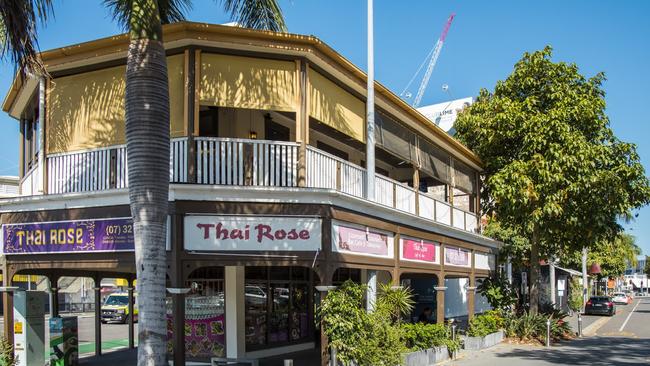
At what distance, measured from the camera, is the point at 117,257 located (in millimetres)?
11703

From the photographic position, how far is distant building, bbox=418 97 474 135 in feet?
136

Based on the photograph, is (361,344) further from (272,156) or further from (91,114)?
(91,114)

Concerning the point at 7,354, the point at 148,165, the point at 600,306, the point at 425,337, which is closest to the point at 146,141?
the point at 148,165

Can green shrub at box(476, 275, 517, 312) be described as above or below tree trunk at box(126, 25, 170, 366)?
below

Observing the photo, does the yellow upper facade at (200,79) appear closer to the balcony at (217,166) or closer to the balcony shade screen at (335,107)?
the balcony shade screen at (335,107)

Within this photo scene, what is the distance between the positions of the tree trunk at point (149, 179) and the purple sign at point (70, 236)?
8.78 ft

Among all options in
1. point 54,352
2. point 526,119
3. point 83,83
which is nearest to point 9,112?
point 83,83

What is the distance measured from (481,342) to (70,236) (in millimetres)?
13072

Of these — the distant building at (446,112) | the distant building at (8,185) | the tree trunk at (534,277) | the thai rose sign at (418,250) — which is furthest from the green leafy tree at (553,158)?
the distant building at (8,185)

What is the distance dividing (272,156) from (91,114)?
3938 mm

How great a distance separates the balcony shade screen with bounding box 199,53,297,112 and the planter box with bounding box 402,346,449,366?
6.32 m

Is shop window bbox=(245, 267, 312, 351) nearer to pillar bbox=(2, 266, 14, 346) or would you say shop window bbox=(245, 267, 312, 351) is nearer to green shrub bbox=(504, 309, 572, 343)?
pillar bbox=(2, 266, 14, 346)

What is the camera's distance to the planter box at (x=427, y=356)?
14477 mm

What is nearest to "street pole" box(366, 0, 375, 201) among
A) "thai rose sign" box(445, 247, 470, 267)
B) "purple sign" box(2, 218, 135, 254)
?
"purple sign" box(2, 218, 135, 254)
